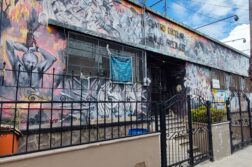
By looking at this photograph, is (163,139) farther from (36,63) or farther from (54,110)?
(36,63)

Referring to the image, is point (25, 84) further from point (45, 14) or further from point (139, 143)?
point (139, 143)

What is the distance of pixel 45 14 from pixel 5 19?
1307 mm

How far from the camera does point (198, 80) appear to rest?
14578 millimetres

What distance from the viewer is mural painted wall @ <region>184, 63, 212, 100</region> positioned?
1382 cm

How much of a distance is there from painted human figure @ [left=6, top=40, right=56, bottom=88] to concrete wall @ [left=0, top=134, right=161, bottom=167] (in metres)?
3.25

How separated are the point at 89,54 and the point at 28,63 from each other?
Answer: 2.41m

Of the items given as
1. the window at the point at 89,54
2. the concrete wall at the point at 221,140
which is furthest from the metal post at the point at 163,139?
the window at the point at 89,54

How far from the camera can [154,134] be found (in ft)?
18.5

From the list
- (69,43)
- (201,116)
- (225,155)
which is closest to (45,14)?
(69,43)

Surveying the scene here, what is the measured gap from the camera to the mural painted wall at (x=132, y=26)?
8.11 meters

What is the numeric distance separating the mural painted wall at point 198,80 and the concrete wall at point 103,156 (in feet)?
29.0

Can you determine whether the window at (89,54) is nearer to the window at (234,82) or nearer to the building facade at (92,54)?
the building facade at (92,54)

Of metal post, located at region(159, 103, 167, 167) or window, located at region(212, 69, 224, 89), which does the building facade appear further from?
window, located at region(212, 69, 224, 89)

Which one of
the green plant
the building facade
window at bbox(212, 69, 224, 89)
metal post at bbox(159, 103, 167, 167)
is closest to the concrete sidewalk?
the green plant
